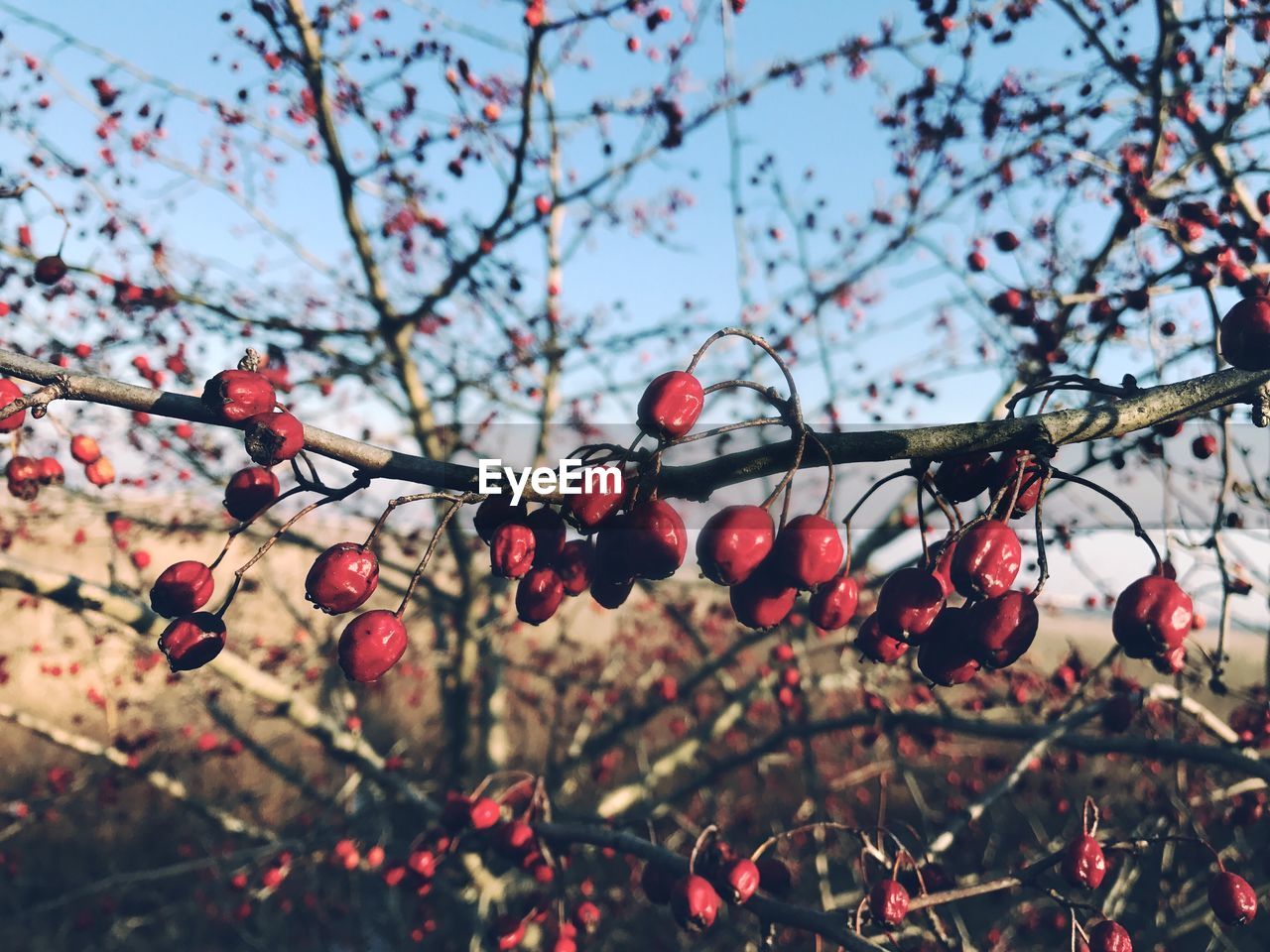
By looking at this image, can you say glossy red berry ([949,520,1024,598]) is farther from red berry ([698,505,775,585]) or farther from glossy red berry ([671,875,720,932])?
glossy red berry ([671,875,720,932])

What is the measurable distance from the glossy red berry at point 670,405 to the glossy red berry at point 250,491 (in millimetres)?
915

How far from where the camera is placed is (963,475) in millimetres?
1603

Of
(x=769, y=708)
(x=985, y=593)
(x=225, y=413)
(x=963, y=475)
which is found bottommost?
(x=769, y=708)

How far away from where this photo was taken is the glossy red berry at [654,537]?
150 cm

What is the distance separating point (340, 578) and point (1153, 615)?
67.4 inches

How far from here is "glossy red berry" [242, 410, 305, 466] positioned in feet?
4.44

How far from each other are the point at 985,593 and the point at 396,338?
485 cm

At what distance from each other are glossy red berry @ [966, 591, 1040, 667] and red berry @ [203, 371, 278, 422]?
1.53 metres

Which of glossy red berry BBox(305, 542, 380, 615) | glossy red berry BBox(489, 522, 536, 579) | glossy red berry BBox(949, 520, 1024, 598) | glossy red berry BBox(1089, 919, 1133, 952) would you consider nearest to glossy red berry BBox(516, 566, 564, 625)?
glossy red berry BBox(489, 522, 536, 579)

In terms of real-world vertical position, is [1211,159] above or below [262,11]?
below

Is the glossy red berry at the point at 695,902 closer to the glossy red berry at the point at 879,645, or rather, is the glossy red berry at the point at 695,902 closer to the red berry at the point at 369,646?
the glossy red berry at the point at 879,645

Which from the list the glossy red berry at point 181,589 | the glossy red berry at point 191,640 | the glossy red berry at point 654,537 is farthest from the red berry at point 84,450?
the glossy red berry at point 654,537

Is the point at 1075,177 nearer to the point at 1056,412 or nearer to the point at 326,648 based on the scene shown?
the point at 1056,412

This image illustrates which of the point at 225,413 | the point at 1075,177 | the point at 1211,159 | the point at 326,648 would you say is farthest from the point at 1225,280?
the point at 326,648
